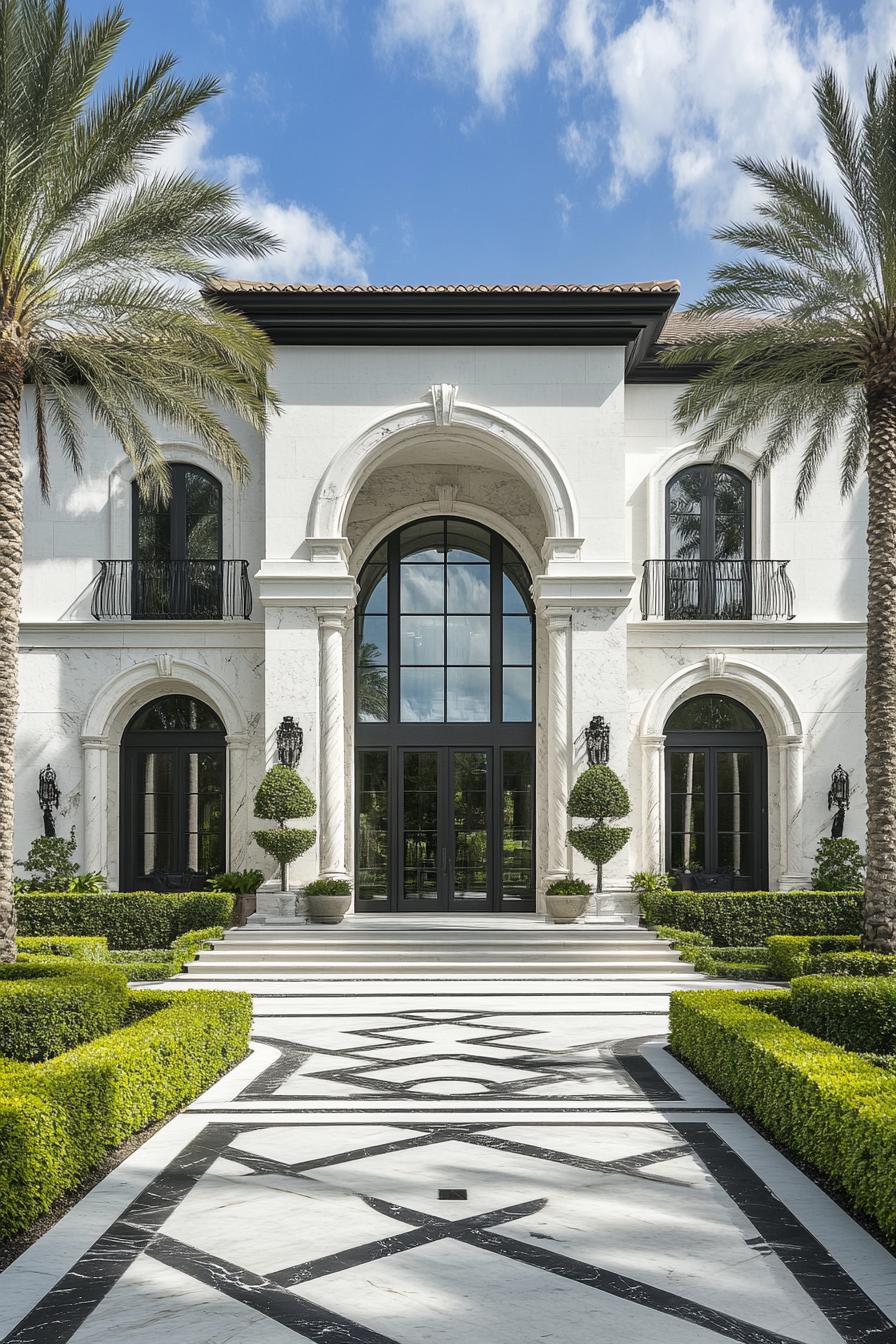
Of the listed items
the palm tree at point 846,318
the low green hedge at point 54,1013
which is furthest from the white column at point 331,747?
the low green hedge at point 54,1013

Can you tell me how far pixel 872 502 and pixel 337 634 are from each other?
891cm

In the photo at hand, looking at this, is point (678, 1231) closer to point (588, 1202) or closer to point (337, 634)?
point (588, 1202)

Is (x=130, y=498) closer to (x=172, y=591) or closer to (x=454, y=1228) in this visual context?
(x=172, y=591)

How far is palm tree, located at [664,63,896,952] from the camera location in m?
15.3

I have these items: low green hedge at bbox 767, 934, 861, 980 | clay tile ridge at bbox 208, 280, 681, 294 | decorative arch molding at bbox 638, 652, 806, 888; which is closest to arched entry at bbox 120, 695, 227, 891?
clay tile ridge at bbox 208, 280, 681, 294

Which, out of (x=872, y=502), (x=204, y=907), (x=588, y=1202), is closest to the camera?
(x=588, y=1202)

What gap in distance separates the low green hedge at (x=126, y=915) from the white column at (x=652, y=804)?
7187mm

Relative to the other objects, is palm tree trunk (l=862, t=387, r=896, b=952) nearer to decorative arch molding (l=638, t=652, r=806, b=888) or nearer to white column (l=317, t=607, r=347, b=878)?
decorative arch molding (l=638, t=652, r=806, b=888)

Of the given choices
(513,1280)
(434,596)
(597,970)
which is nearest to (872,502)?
(597,970)

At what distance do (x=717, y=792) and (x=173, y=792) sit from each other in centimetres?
977

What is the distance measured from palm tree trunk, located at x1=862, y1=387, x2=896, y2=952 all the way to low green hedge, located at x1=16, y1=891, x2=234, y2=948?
9531 mm

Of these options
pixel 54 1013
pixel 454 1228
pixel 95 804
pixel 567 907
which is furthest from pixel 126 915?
pixel 454 1228

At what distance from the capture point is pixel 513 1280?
17.4ft

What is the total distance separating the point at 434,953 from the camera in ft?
57.6
